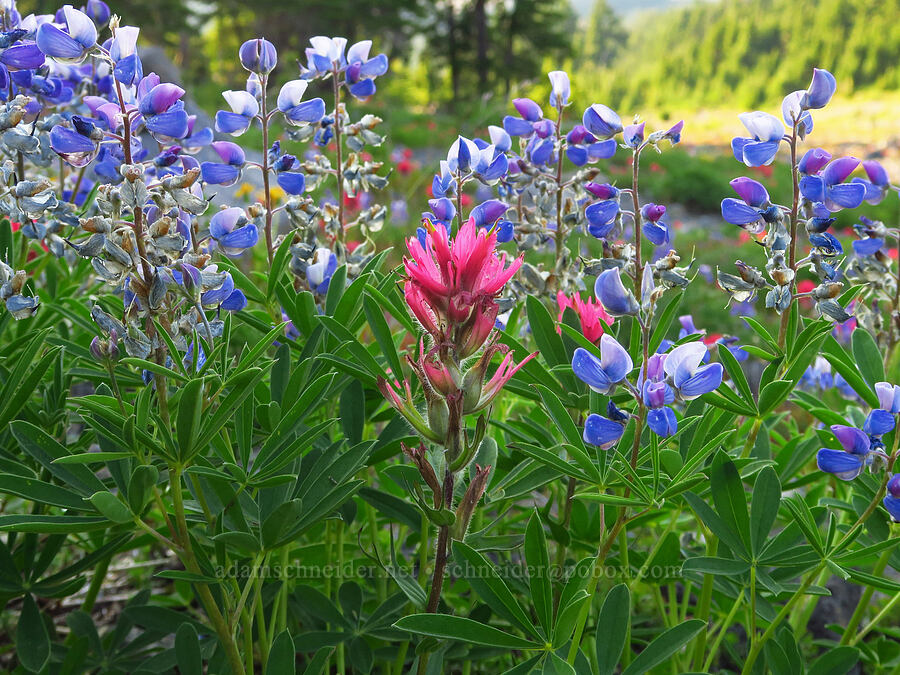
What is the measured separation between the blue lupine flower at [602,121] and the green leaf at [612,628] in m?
0.77

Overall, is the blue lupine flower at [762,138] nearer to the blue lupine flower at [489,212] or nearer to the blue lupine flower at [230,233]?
the blue lupine flower at [489,212]

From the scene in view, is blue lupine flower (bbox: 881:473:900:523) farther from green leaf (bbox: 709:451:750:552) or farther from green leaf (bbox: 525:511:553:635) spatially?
green leaf (bbox: 525:511:553:635)

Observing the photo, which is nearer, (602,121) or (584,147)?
(602,121)

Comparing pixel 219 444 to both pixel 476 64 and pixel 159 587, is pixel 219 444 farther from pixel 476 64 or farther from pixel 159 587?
pixel 476 64

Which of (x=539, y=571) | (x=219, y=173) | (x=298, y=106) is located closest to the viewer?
(x=539, y=571)

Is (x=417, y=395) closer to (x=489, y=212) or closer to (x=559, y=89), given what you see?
(x=489, y=212)

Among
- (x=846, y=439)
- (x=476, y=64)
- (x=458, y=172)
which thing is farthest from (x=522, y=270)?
(x=476, y=64)

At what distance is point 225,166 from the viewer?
1.39 metres

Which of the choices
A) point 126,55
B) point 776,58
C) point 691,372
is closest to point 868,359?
point 691,372

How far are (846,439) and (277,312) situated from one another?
3.60 feet

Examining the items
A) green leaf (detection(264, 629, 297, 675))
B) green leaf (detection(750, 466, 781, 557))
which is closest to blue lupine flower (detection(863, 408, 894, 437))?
green leaf (detection(750, 466, 781, 557))

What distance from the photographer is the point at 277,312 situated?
160cm

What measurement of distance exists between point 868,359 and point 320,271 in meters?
1.12

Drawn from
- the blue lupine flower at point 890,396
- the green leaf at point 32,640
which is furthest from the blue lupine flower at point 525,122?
the green leaf at point 32,640
